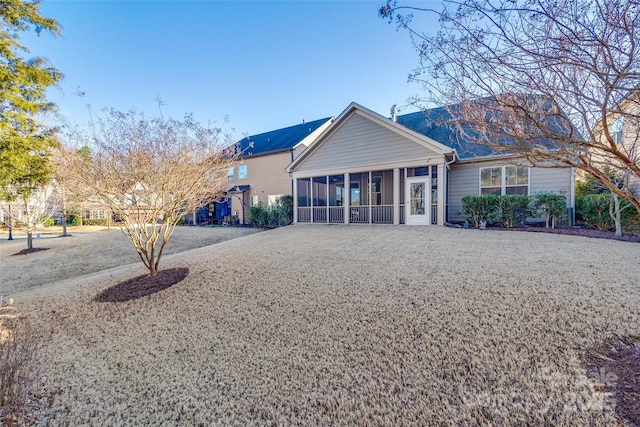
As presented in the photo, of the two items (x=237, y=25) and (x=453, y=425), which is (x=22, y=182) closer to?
(x=237, y=25)

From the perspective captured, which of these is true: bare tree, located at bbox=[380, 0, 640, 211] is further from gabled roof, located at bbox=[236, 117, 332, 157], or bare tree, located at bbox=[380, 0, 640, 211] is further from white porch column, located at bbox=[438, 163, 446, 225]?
gabled roof, located at bbox=[236, 117, 332, 157]

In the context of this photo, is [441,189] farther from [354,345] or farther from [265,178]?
[265,178]

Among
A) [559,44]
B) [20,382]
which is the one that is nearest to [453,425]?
[559,44]

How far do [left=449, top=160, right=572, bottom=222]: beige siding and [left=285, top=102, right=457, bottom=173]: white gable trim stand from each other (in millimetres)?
1761

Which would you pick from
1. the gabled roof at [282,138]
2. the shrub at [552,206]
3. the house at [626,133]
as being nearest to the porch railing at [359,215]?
the shrub at [552,206]

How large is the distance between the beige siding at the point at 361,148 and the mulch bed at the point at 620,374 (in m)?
9.47

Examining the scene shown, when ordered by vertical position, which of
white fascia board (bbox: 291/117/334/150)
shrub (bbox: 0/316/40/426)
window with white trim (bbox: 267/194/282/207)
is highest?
white fascia board (bbox: 291/117/334/150)

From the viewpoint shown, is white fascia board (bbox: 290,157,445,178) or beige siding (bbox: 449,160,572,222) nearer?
beige siding (bbox: 449,160,572,222)

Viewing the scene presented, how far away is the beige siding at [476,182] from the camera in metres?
10.9

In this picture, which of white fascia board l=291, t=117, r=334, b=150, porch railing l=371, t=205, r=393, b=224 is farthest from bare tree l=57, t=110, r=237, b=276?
white fascia board l=291, t=117, r=334, b=150

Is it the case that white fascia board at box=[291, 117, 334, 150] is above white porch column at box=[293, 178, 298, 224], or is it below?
above

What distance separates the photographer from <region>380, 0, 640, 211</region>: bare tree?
2.18 meters

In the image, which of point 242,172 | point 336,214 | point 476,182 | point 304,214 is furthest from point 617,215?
point 242,172

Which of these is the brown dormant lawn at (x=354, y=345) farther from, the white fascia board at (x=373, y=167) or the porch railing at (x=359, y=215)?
the porch railing at (x=359, y=215)
